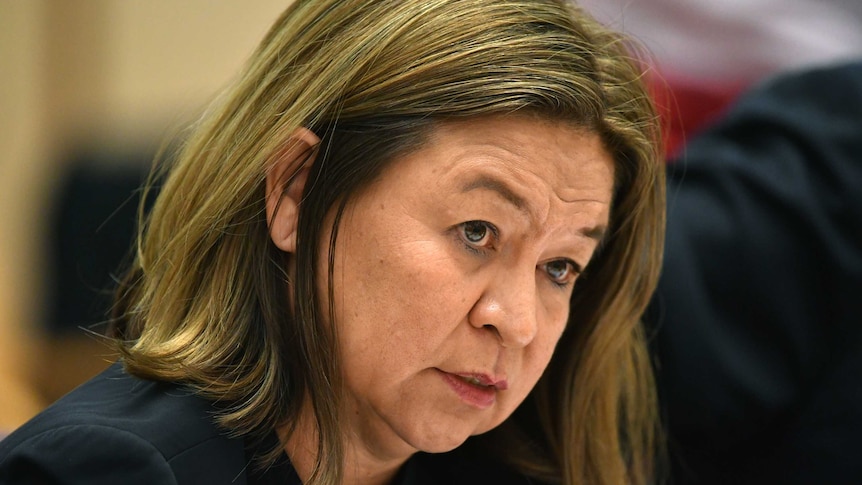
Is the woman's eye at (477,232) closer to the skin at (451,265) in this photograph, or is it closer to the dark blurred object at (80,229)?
the skin at (451,265)

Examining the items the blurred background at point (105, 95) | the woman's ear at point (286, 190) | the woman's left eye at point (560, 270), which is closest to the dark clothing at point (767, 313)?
the blurred background at point (105, 95)

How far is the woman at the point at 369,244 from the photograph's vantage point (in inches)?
40.9

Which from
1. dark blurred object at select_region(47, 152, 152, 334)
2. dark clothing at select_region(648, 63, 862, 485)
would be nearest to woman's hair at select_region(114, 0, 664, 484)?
dark clothing at select_region(648, 63, 862, 485)

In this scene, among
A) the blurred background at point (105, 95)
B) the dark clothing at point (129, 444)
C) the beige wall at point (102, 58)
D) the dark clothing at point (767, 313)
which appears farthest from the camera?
the beige wall at point (102, 58)

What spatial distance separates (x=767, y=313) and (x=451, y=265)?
0.85 m

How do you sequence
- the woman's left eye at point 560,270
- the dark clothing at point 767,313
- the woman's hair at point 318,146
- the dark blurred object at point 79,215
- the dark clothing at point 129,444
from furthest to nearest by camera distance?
1. the dark blurred object at point 79,215
2. the dark clothing at point 767,313
3. the woman's left eye at point 560,270
4. the woman's hair at point 318,146
5. the dark clothing at point 129,444

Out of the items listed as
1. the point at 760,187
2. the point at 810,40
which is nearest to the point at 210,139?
the point at 760,187

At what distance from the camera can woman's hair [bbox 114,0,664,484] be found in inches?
41.4

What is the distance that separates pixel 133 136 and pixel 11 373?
2.81 feet

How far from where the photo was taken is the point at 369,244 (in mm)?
1045

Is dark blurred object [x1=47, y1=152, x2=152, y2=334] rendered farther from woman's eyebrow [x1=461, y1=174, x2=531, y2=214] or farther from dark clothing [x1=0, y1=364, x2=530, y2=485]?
woman's eyebrow [x1=461, y1=174, x2=531, y2=214]

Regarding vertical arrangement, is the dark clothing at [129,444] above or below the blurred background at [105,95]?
below

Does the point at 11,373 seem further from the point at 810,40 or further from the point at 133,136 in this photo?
the point at 810,40

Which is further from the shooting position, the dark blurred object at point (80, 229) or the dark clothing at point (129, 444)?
the dark blurred object at point (80, 229)
